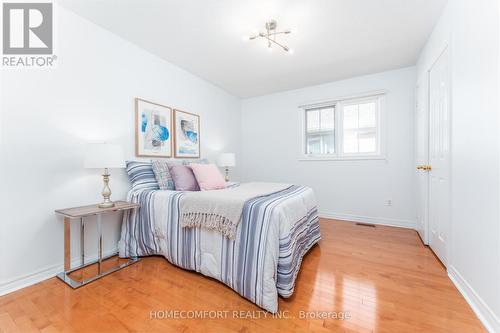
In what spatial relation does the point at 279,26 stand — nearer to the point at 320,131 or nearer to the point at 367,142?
the point at 320,131

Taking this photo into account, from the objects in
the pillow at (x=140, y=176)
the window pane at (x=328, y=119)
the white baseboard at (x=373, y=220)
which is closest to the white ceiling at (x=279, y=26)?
the window pane at (x=328, y=119)

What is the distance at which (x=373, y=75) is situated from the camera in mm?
3438

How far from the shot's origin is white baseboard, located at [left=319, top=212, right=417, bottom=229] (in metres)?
3.22

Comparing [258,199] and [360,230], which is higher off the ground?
[258,199]

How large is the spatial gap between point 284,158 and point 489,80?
310 centimetres

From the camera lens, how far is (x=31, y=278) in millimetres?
1750

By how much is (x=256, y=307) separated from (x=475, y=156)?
1.83 meters

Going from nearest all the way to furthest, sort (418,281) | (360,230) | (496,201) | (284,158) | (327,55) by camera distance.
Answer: (496,201) < (418,281) < (327,55) < (360,230) < (284,158)

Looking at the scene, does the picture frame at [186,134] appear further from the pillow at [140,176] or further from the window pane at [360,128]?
the window pane at [360,128]

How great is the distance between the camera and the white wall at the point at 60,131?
1685 mm

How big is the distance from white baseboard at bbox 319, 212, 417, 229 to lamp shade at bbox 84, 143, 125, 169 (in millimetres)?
3384

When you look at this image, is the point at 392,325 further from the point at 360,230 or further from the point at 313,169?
the point at 313,169

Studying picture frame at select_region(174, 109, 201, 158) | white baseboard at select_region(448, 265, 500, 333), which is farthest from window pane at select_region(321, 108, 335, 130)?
white baseboard at select_region(448, 265, 500, 333)

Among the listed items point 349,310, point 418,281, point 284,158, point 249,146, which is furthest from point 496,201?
point 249,146
